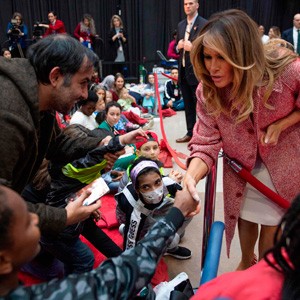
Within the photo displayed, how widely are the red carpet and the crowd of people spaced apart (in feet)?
0.24

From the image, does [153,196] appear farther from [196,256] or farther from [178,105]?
[178,105]

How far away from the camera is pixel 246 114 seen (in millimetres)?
1687

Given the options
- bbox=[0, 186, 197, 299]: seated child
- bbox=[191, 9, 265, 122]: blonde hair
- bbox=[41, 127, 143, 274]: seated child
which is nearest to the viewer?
bbox=[0, 186, 197, 299]: seated child

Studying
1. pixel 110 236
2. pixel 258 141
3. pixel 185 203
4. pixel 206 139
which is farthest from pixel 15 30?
pixel 185 203

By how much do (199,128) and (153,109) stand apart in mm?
5841

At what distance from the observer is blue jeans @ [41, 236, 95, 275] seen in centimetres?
238

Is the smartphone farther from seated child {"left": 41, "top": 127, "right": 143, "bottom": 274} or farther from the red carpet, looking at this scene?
the red carpet

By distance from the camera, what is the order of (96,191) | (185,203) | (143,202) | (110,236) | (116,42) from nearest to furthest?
1. (185,203)
2. (96,191)
3. (143,202)
4. (110,236)
5. (116,42)

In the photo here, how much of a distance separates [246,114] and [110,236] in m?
1.84

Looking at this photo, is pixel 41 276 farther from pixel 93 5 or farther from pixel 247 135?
pixel 93 5

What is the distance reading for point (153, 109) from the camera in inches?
303

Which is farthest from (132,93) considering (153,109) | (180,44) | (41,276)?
(41,276)

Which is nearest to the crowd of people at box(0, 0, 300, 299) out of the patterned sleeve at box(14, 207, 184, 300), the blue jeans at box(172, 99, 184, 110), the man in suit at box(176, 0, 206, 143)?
the patterned sleeve at box(14, 207, 184, 300)

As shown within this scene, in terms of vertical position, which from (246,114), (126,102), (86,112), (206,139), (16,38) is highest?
(246,114)
